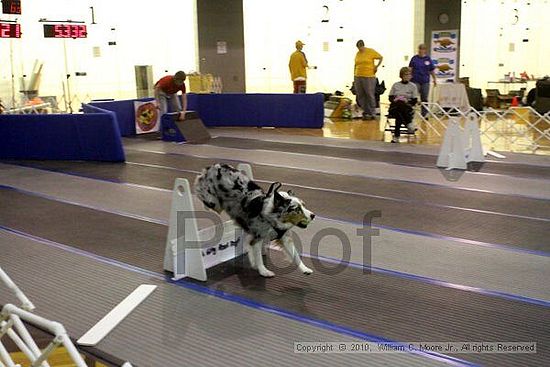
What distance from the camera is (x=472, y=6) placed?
2011 centimetres

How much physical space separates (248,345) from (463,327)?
4.33ft

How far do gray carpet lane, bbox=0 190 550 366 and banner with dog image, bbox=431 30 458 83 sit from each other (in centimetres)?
1458

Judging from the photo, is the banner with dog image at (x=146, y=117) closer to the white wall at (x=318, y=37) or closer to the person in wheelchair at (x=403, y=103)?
the person in wheelchair at (x=403, y=103)

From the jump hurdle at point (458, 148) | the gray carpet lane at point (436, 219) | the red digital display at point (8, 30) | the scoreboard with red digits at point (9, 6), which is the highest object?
the scoreboard with red digits at point (9, 6)

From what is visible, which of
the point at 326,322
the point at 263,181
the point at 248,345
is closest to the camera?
the point at 248,345

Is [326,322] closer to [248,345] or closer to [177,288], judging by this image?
[248,345]

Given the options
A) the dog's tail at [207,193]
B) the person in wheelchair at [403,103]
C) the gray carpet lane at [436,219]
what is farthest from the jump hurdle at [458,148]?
the dog's tail at [207,193]

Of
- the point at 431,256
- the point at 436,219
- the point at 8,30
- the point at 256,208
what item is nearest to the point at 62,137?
the point at 8,30

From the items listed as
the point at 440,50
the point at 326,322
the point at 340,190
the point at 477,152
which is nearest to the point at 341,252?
Result: the point at 326,322

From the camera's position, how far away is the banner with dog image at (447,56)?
18.8 m

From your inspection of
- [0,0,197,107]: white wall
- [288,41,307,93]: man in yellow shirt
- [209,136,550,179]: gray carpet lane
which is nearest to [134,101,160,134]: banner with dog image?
[209,136,550,179]: gray carpet lane

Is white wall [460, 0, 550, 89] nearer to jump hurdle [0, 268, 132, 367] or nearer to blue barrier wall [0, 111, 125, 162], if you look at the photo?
blue barrier wall [0, 111, 125, 162]

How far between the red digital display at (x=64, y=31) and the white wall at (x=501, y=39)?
36.6 feet

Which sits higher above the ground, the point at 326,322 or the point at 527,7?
the point at 527,7
